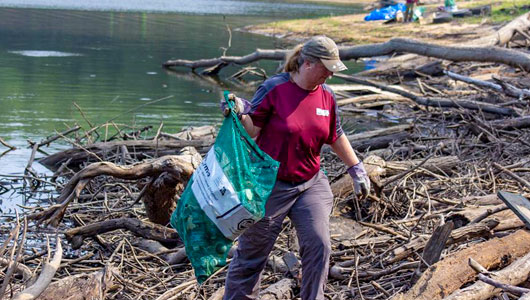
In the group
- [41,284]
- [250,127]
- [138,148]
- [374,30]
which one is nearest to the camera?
[41,284]

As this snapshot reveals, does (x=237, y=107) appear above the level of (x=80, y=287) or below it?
above

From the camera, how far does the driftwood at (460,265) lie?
4.53 metres

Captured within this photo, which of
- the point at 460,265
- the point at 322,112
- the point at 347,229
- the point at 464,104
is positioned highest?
the point at 322,112

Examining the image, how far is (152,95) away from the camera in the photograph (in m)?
18.5

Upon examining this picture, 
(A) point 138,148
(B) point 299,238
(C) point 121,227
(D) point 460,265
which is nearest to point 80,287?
(B) point 299,238

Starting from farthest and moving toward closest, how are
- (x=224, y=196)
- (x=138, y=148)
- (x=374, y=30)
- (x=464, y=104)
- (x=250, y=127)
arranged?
1. (x=374, y=30)
2. (x=464, y=104)
3. (x=138, y=148)
4. (x=250, y=127)
5. (x=224, y=196)

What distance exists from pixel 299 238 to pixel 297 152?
533 millimetres

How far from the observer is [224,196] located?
175 inches

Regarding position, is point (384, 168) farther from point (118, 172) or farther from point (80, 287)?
point (80, 287)

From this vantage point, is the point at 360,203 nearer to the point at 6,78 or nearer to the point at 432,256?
the point at 432,256

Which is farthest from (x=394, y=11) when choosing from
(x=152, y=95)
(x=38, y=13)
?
(x=152, y=95)

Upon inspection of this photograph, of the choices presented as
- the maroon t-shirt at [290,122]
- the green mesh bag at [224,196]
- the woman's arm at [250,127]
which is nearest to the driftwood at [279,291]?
the green mesh bag at [224,196]

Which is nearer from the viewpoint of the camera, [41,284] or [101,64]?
[41,284]

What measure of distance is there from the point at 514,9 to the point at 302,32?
9303 millimetres
